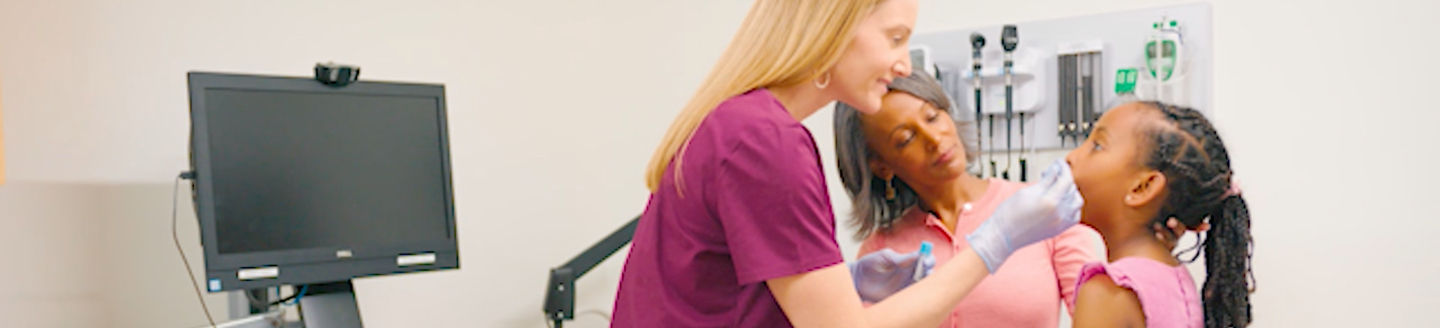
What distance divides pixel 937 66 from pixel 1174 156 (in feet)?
2.06

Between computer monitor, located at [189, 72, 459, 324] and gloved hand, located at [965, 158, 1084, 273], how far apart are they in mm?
1128

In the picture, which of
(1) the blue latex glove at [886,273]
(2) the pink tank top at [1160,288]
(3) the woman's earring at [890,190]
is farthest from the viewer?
(3) the woman's earring at [890,190]

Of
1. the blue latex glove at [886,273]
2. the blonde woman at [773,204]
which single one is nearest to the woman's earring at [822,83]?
the blonde woman at [773,204]

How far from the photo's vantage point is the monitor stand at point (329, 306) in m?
2.03

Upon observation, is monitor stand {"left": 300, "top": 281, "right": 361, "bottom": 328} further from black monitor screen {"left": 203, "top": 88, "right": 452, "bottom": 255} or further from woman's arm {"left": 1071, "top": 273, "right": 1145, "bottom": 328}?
woman's arm {"left": 1071, "top": 273, "right": 1145, "bottom": 328}

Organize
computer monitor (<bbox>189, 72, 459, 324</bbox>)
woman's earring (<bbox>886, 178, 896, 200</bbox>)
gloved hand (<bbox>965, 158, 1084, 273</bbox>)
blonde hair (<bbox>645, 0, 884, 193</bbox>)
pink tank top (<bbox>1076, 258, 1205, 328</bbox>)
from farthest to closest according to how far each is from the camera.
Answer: woman's earring (<bbox>886, 178, 896, 200</bbox>) < pink tank top (<bbox>1076, 258, 1205, 328</bbox>) < computer monitor (<bbox>189, 72, 459, 324</bbox>) < gloved hand (<bbox>965, 158, 1084, 273</bbox>) < blonde hair (<bbox>645, 0, 884, 193</bbox>)

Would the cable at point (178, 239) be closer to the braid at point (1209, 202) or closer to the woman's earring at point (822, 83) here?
the woman's earring at point (822, 83)

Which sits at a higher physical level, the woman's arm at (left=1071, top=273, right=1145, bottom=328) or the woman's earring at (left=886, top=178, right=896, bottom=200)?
the woman's earring at (left=886, top=178, right=896, bottom=200)

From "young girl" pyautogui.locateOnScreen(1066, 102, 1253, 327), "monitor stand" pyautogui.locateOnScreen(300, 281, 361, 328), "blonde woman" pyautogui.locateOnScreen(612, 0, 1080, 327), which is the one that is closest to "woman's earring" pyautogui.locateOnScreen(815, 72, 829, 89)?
"blonde woman" pyautogui.locateOnScreen(612, 0, 1080, 327)

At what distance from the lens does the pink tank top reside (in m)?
1.96

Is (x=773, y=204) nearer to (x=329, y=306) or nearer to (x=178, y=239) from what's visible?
(x=329, y=306)

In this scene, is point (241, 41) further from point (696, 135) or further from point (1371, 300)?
point (1371, 300)

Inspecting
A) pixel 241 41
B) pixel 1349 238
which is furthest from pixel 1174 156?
pixel 241 41

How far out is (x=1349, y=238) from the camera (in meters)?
2.13
